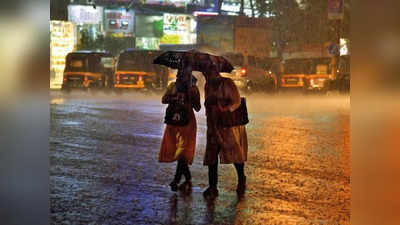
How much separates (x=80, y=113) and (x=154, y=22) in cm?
2734

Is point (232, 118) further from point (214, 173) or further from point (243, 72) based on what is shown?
point (243, 72)

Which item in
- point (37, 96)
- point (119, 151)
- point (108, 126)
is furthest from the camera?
point (108, 126)

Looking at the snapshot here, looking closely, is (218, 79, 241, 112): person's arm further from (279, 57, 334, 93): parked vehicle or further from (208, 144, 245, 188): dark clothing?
(279, 57, 334, 93): parked vehicle

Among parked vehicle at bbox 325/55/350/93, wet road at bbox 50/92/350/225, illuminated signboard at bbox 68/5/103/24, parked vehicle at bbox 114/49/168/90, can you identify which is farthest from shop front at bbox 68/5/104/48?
wet road at bbox 50/92/350/225

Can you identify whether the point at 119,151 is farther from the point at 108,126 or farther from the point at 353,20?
the point at 353,20

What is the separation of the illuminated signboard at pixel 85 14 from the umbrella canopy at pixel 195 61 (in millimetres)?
33302

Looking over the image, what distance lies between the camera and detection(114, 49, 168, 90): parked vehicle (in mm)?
29281

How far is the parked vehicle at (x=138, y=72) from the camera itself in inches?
1153

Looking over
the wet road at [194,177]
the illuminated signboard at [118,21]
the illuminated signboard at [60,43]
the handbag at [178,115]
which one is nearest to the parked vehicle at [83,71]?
the illuminated signboard at [60,43]

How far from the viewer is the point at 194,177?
945cm

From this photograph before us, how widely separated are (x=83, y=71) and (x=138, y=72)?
A: 8.13 ft

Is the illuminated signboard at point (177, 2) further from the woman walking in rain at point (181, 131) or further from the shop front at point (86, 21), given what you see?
the woman walking in rain at point (181, 131)

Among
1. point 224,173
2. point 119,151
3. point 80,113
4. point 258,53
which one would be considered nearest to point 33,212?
point 224,173

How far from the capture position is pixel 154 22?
1806 inches
